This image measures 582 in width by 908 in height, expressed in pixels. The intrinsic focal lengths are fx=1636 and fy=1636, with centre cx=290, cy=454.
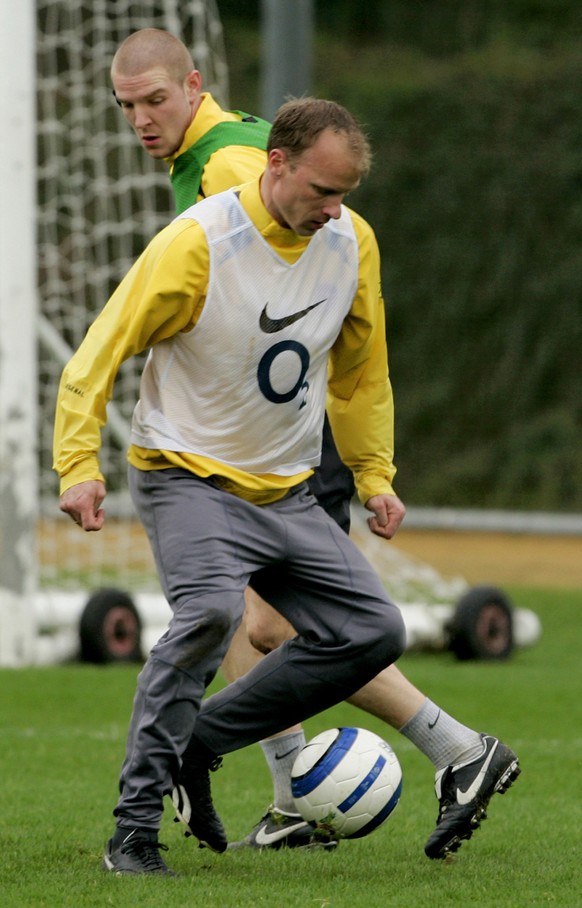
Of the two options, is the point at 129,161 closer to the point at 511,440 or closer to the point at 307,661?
the point at 307,661

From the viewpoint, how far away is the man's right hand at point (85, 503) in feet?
12.6

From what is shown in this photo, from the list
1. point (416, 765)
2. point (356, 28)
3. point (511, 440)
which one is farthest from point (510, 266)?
point (416, 765)

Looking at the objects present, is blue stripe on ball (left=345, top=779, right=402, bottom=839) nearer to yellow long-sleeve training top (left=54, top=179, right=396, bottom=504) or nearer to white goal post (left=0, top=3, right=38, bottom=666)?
yellow long-sleeve training top (left=54, top=179, right=396, bottom=504)

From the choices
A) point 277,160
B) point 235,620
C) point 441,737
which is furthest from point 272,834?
point 277,160

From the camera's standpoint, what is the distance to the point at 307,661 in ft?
13.9

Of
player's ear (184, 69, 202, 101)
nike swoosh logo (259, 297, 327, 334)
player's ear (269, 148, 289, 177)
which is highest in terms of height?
player's ear (184, 69, 202, 101)

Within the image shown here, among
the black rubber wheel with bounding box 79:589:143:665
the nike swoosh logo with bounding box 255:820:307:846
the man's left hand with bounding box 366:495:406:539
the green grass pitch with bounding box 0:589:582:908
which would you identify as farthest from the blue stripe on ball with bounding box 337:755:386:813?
the black rubber wheel with bounding box 79:589:143:665

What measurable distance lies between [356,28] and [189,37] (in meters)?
16.2

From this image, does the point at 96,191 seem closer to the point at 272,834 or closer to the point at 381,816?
the point at 272,834

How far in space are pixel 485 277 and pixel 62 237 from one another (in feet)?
23.4

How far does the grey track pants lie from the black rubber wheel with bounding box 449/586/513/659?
14.7ft

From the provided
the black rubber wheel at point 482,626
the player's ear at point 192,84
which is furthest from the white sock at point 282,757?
the black rubber wheel at point 482,626

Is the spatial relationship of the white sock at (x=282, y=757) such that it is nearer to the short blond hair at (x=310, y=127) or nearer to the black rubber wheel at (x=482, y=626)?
the short blond hair at (x=310, y=127)

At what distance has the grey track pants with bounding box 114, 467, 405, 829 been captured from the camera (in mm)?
3908
